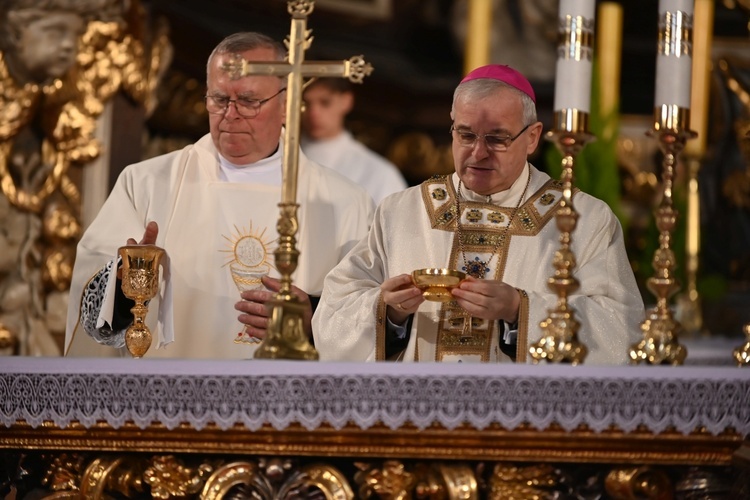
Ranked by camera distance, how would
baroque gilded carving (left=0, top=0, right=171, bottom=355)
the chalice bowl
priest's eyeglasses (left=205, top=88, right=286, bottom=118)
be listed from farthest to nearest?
baroque gilded carving (left=0, top=0, right=171, bottom=355) → the chalice bowl → priest's eyeglasses (left=205, top=88, right=286, bottom=118)

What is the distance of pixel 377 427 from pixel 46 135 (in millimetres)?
3867

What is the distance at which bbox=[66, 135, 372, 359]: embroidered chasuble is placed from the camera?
533 cm

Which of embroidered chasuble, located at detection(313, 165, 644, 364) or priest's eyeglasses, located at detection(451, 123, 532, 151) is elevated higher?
priest's eyeglasses, located at detection(451, 123, 532, 151)

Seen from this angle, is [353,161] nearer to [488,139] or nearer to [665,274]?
[488,139]

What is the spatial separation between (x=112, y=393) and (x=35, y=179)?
3.49 meters

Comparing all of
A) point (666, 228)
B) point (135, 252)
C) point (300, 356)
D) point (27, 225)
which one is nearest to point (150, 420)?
point (300, 356)

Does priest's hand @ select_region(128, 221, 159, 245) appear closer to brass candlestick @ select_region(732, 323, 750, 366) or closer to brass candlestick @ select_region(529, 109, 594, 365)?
brass candlestick @ select_region(529, 109, 594, 365)

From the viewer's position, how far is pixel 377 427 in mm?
3932

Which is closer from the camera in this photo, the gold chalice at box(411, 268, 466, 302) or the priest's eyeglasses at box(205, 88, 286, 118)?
the gold chalice at box(411, 268, 466, 302)

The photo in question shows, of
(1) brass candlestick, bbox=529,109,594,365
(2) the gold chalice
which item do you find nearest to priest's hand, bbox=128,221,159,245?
(2) the gold chalice

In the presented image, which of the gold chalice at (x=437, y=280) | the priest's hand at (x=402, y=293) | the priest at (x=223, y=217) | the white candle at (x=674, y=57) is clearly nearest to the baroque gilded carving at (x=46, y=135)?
the priest at (x=223, y=217)

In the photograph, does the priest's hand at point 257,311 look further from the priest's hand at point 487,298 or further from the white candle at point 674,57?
the white candle at point 674,57

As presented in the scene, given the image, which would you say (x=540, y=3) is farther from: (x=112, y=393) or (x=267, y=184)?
(x=112, y=393)

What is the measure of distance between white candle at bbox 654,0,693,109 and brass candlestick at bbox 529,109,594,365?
268mm
